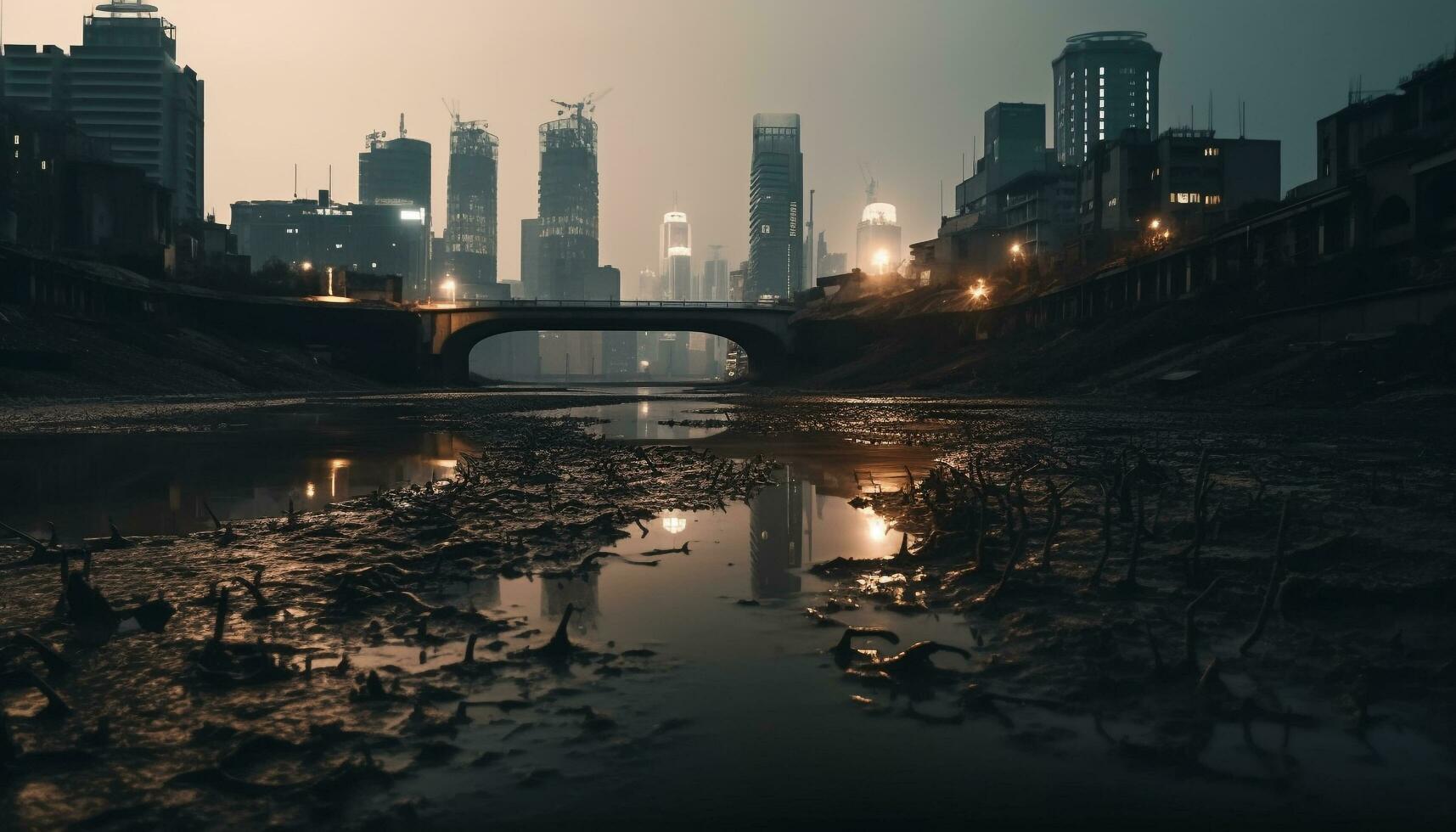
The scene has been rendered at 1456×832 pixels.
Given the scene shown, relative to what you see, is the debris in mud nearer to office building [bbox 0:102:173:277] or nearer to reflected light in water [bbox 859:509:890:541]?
reflected light in water [bbox 859:509:890:541]

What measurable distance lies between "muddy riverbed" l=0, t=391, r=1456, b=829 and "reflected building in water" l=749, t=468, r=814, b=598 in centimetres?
7

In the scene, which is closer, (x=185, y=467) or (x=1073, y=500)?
(x=1073, y=500)

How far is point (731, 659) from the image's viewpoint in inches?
213

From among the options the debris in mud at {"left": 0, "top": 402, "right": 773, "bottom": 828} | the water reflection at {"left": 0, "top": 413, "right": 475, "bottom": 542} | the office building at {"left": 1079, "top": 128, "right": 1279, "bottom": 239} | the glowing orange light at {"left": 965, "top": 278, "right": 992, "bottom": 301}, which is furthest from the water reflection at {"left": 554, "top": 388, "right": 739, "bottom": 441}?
the office building at {"left": 1079, "top": 128, "right": 1279, "bottom": 239}

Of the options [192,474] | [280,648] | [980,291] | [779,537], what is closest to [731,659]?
[280,648]

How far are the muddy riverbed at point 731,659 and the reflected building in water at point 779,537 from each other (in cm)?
7

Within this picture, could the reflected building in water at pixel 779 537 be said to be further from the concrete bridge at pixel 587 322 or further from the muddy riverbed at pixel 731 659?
the concrete bridge at pixel 587 322

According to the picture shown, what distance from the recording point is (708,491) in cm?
1298

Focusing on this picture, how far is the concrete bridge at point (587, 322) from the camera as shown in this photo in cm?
10731

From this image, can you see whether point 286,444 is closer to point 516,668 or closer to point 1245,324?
point 516,668

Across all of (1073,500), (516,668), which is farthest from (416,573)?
(1073,500)

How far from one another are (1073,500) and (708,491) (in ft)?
15.0

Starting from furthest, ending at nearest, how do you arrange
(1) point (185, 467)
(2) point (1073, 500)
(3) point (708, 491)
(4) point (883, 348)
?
(4) point (883, 348), (1) point (185, 467), (3) point (708, 491), (2) point (1073, 500)

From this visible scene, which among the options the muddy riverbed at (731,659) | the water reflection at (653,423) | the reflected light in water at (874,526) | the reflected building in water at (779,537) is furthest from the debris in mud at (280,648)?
the water reflection at (653,423)
